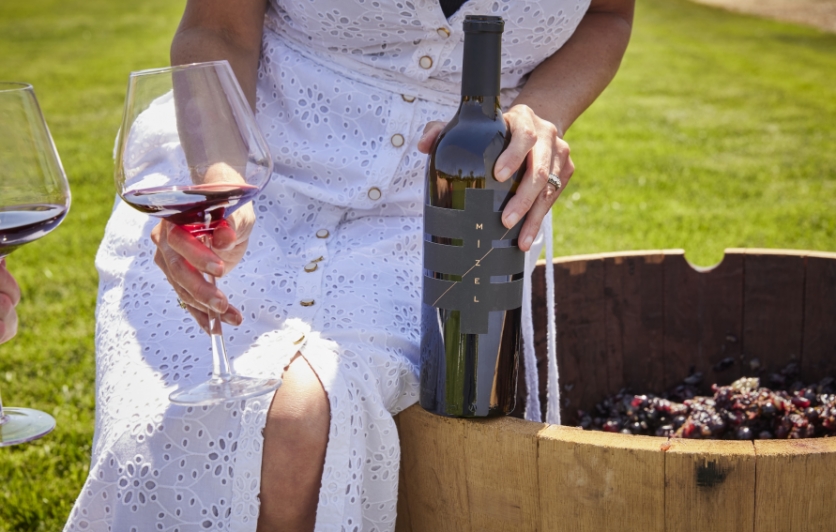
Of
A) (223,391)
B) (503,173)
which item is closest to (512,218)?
(503,173)

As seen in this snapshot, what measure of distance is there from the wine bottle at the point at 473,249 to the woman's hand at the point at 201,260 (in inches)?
12.7

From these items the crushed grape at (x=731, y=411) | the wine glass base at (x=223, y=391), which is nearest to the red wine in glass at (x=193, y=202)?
the wine glass base at (x=223, y=391)

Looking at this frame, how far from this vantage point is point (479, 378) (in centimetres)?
141

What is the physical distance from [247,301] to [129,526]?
455mm

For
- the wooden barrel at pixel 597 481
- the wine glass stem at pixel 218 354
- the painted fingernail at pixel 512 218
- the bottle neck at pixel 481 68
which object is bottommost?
the wooden barrel at pixel 597 481

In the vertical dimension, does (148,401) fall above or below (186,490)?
above

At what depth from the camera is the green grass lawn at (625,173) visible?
3.39 meters

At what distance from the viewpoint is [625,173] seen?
6.45 meters

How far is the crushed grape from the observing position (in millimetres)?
1924

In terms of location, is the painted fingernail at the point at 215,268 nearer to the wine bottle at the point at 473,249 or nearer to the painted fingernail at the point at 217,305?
the painted fingernail at the point at 217,305

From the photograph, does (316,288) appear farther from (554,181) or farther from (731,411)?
(731,411)

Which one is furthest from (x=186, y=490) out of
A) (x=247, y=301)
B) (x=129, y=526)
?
(x=247, y=301)

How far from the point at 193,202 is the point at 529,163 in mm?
541

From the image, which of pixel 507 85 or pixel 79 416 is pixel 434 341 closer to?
pixel 507 85
